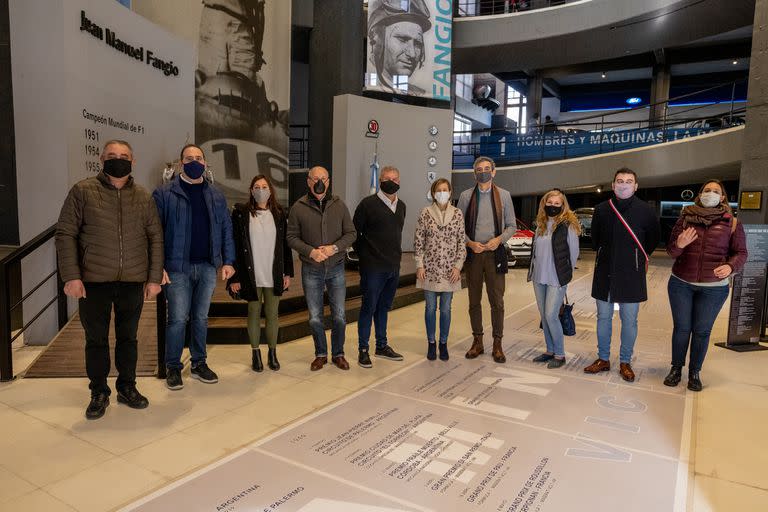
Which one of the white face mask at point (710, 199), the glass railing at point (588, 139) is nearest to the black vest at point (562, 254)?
the white face mask at point (710, 199)

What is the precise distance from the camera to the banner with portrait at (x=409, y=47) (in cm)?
1065

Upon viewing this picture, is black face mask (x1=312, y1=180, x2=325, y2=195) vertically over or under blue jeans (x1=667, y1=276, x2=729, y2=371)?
over

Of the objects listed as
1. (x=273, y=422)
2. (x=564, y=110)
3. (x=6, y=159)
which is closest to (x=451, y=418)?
(x=273, y=422)

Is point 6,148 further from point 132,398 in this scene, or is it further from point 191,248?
point 132,398

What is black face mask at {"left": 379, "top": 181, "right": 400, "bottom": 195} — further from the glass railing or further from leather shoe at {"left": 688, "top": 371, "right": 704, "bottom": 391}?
the glass railing

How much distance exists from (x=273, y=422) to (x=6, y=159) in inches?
187

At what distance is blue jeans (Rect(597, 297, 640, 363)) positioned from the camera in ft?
11.7

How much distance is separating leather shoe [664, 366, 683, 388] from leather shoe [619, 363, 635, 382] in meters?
0.21

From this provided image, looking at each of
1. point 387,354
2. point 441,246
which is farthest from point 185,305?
point 441,246

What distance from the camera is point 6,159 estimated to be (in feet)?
18.2

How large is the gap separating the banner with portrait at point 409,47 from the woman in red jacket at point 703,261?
8.14m

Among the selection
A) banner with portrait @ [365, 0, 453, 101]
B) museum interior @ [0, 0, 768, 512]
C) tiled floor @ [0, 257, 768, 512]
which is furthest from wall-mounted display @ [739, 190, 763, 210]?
banner with portrait @ [365, 0, 453, 101]

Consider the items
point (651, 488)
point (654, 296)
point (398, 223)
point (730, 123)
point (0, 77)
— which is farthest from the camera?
point (730, 123)

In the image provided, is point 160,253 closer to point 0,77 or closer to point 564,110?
point 0,77
